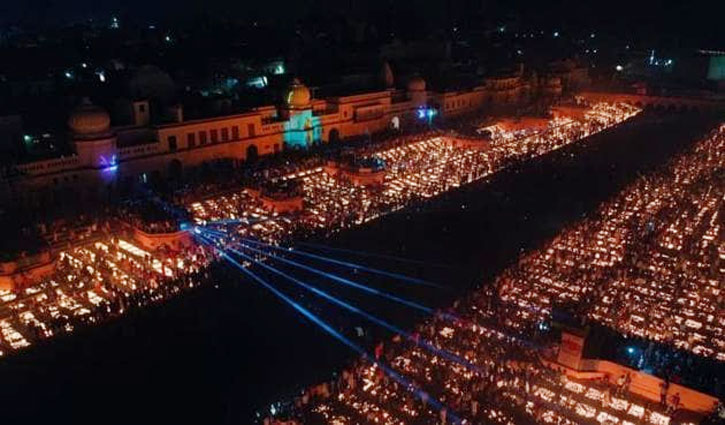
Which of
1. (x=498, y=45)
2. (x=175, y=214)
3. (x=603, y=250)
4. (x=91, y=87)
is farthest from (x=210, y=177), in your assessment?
(x=498, y=45)

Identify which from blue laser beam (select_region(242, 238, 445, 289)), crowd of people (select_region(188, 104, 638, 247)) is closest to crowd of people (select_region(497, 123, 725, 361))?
blue laser beam (select_region(242, 238, 445, 289))

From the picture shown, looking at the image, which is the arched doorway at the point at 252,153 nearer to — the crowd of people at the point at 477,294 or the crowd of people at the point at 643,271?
the crowd of people at the point at 477,294

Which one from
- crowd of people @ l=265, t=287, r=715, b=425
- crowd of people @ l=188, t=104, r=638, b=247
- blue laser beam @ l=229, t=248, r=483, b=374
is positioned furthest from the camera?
crowd of people @ l=188, t=104, r=638, b=247

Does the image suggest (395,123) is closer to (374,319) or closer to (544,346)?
(374,319)

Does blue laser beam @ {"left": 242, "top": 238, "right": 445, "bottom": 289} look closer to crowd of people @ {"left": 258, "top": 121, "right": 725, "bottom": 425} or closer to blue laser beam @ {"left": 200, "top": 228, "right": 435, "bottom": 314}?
blue laser beam @ {"left": 200, "top": 228, "right": 435, "bottom": 314}

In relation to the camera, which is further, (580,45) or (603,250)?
(580,45)

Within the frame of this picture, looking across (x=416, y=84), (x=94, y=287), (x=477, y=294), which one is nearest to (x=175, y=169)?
(x=94, y=287)

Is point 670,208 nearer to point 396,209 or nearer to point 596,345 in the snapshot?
point 396,209
